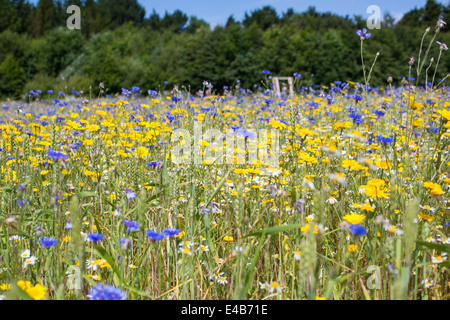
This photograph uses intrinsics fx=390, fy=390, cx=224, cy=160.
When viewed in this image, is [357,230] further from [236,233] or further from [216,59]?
[216,59]

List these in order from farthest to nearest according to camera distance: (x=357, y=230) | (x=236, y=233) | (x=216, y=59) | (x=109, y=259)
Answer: (x=216, y=59)
(x=236, y=233)
(x=109, y=259)
(x=357, y=230)

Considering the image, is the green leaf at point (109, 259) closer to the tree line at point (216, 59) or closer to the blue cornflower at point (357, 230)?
the blue cornflower at point (357, 230)

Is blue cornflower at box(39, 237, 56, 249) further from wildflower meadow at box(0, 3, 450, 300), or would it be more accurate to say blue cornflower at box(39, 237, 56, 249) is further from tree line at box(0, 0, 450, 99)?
tree line at box(0, 0, 450, 99)

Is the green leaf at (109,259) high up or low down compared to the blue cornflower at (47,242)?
down

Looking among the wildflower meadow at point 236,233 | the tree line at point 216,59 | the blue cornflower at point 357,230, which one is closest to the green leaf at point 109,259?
the wildflower meadow at point 236,233

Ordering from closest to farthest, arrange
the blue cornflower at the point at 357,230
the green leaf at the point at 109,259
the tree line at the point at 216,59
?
the blue cornflower at the point at 357,230 < the green leaf at the point at 109,259 < the tree line at the point at 216,59

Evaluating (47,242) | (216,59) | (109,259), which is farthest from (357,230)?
(216,59)

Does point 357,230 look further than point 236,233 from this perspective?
No

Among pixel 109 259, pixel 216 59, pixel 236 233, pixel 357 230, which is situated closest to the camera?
pixel 357 230

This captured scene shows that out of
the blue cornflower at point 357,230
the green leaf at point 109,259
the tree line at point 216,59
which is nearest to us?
the blue cornflower at point 357,230

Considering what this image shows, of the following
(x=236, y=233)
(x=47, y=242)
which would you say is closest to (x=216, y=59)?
(x=236, y=233)

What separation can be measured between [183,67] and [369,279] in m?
27.4

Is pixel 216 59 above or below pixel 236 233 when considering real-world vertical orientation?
above

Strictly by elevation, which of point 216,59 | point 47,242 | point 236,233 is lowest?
point 236,233
